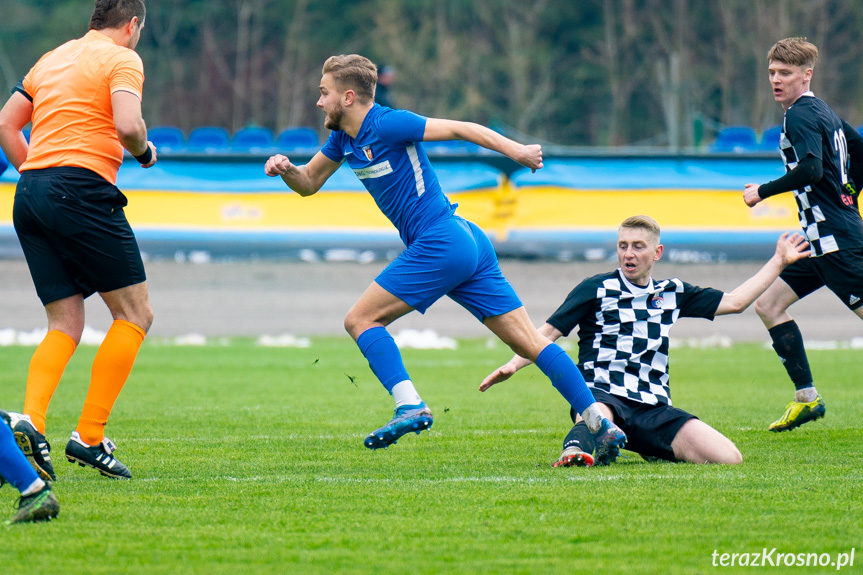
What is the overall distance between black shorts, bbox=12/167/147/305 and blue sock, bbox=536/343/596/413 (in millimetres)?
2023

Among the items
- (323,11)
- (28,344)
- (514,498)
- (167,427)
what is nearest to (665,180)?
(28,344)

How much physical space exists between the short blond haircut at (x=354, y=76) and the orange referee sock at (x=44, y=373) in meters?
1.84

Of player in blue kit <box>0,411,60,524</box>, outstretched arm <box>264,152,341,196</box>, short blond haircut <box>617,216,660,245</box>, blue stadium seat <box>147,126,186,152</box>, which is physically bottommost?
blue stadium seat <box>147,126,186,152</box>

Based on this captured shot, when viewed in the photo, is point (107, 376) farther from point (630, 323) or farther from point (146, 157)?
point (630, 323)

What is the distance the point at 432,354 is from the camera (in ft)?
44.4

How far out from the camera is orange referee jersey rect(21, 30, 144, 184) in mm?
5332

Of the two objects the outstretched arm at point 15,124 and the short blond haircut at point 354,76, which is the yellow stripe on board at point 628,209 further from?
the outstretched arm at point 15,124

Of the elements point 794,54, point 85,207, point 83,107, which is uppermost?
point 794,54

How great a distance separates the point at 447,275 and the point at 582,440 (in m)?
1.05

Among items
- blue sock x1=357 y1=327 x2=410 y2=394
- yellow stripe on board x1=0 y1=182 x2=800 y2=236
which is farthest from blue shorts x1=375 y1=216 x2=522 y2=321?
yellow stripe on board x1=0 y1=182 x2=800 y2=236

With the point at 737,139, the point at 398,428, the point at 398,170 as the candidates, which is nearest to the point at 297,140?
the point at 737,139

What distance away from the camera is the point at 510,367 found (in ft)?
18.7

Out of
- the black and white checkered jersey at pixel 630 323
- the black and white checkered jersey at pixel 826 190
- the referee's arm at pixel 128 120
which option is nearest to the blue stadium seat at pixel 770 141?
the black and white checkered jersey at pixel 826 190

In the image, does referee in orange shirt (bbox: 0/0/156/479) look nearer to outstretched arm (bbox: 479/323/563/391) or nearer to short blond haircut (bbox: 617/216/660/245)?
outstretched arm (bbox: 479/323/563/391)
